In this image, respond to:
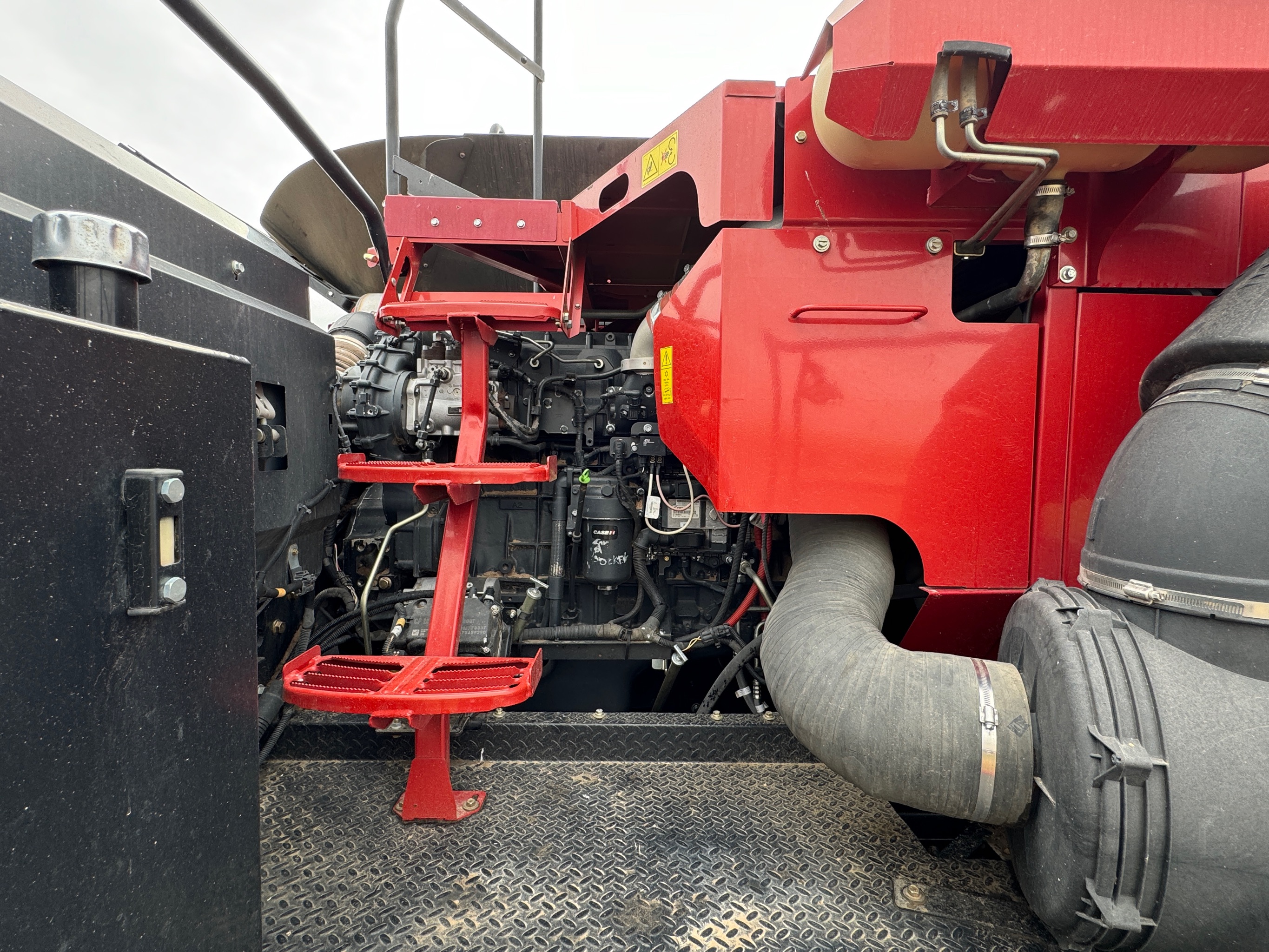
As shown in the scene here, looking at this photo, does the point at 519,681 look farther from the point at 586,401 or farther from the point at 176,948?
the point at 586,401

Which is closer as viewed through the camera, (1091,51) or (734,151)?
(1091,51)

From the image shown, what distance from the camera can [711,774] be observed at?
168 cm

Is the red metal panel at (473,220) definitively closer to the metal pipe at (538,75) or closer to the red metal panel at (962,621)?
the metal pipe at (538,75)

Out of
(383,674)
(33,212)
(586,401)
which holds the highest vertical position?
(33,212)

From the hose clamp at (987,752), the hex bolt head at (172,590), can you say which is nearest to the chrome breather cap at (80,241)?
the hex bolt head at (172,590)

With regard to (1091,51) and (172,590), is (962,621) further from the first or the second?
(172,590)

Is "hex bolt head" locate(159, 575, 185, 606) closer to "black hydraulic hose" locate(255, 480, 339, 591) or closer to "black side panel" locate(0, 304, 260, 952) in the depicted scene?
"black side panel" locate(0, 304, 260, 952)

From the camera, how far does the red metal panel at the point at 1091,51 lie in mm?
991

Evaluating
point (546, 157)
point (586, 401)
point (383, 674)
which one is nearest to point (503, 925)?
point (383, 674)

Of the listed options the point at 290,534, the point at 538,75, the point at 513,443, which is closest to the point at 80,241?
the point at 290,534

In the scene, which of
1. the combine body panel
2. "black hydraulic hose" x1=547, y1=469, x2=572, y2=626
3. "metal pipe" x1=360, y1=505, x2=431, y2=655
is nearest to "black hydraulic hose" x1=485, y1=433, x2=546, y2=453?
the combine body panel

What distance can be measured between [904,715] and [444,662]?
1121 mm

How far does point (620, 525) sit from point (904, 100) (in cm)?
154

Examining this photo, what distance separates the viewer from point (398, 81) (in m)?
1.90
